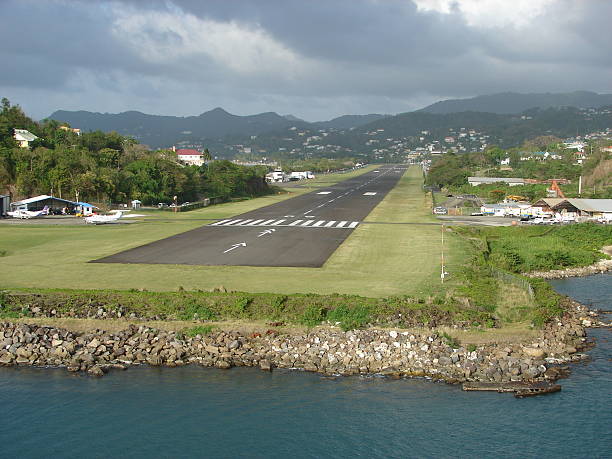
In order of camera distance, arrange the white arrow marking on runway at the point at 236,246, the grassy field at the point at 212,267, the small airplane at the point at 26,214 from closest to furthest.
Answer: the grassy field at the point at 212,267
the white arrow marking on runway at the point at 236,246
the small airplane at the point at 26,214

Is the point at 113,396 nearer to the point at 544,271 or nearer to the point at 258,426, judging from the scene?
the point at 258,426

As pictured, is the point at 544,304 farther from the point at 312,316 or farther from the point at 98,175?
the point at 98,175

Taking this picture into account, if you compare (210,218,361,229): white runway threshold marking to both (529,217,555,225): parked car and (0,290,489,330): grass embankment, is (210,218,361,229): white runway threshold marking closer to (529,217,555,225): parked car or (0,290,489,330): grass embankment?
(529,217,555,225): parked car

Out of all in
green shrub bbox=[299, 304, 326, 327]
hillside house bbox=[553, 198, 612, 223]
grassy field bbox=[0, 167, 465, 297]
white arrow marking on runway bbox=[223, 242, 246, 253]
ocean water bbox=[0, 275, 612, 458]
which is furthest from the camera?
hillside house bbox=[553, 198, 612, 223]

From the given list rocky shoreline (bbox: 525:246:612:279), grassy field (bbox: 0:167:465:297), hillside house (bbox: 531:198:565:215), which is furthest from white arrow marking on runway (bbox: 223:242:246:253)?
hillside house (bbox: 531:198:565:215)

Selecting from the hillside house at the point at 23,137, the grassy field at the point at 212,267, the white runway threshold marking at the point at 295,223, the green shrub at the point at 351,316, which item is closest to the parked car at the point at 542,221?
the grassy field at the point at 212,267

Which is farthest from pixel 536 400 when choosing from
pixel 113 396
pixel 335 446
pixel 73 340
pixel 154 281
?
pixel 154 281

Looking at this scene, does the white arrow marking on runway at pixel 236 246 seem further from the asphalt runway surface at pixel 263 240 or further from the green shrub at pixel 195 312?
the green shrub at pixel 195 312
